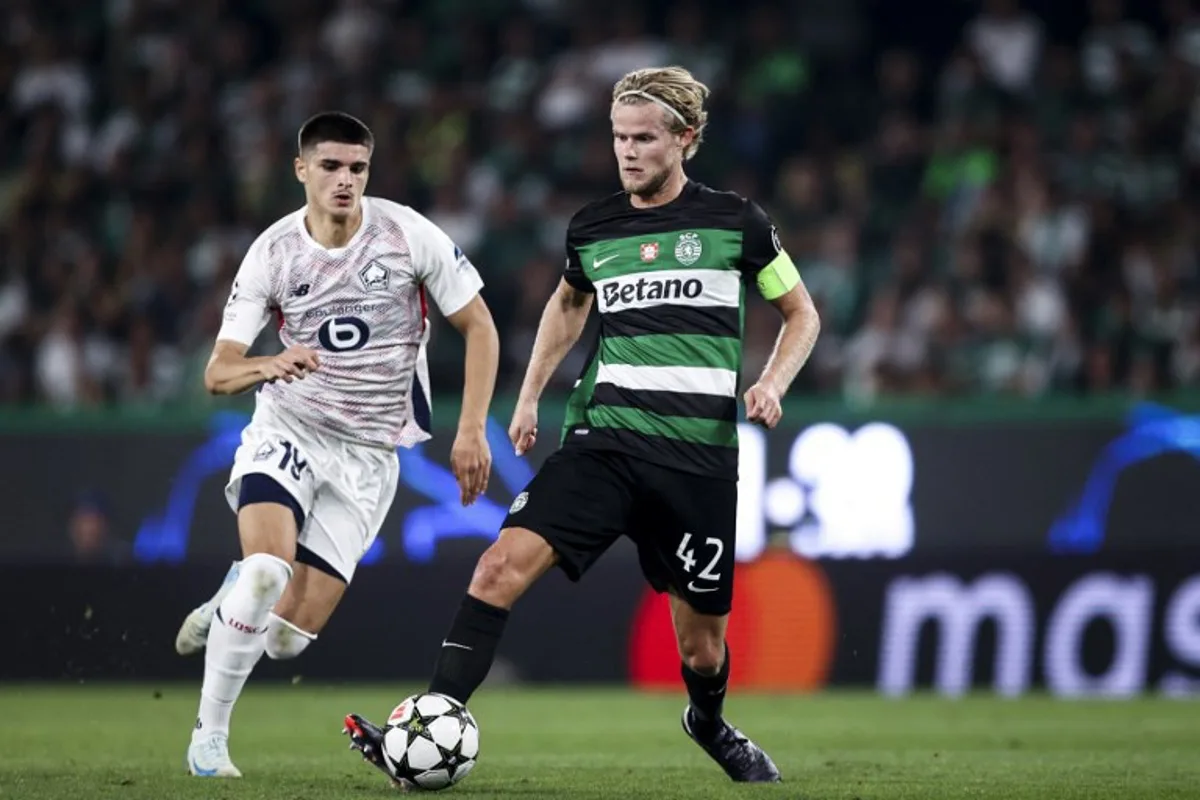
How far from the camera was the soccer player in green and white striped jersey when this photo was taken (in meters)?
7.22

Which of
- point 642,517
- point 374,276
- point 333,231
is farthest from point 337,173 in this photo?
point 642,517

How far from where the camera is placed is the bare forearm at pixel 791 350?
712cm

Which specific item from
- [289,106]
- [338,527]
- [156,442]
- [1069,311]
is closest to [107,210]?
[289,106]

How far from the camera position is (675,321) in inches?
288

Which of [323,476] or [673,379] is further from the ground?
[673,379]

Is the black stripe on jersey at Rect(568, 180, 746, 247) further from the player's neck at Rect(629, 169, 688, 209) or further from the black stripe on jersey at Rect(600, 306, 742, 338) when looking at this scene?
the black stripe on jersey at Rect(600, 306, 742, 338)

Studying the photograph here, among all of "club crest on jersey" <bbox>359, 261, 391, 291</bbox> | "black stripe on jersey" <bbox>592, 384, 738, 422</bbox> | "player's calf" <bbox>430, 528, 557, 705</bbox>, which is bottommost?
"player's calf" <bbox>430, 528, 557, 705</bbox>

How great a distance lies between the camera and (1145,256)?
15.8m

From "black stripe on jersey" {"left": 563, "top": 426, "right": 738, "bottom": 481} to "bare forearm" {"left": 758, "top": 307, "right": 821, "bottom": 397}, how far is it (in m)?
0.36

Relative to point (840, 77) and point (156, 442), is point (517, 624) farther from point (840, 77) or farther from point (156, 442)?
point (840, 77)

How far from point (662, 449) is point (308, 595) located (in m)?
1.80

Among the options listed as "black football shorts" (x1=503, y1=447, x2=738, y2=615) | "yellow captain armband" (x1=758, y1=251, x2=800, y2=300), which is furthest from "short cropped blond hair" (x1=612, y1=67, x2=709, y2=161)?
"black football shorts" (x1=503, y1=447, x2=738, y2=615)

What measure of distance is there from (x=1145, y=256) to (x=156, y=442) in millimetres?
7514

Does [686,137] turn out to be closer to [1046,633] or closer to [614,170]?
[1046,633]
